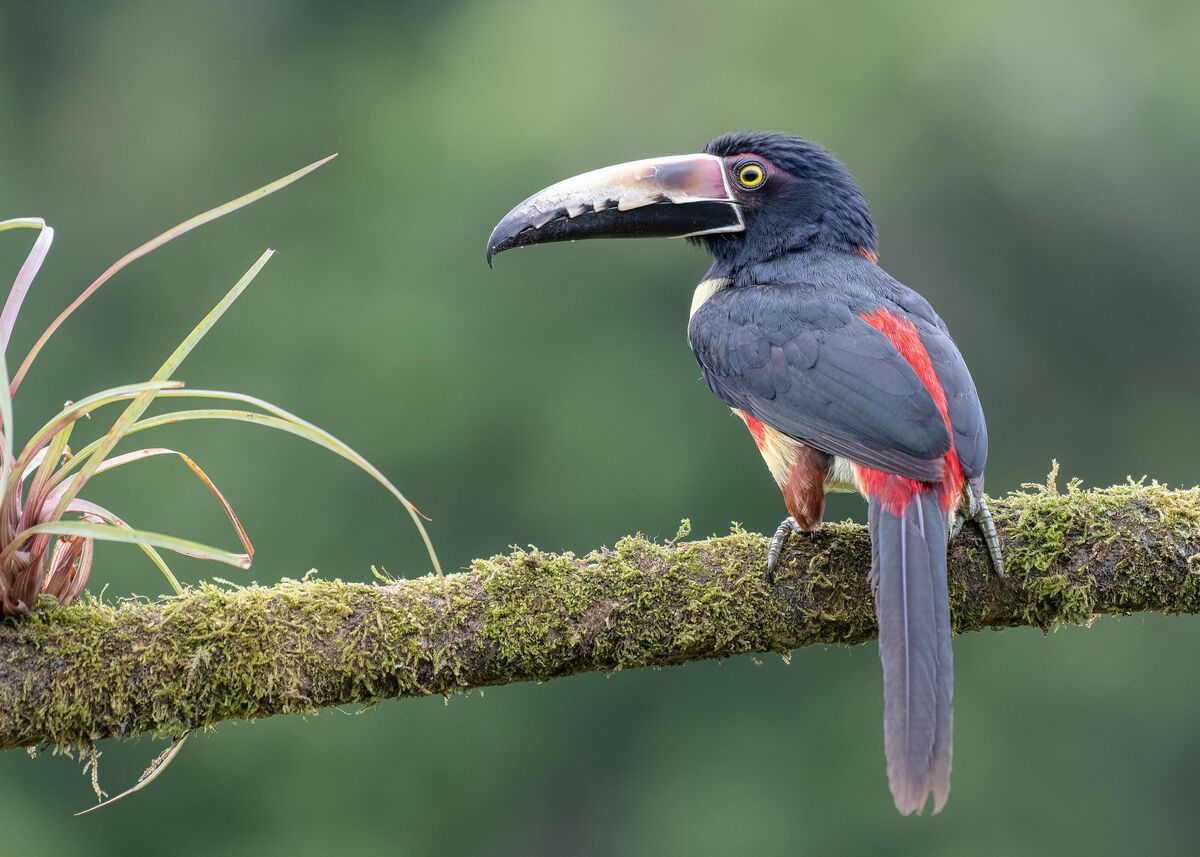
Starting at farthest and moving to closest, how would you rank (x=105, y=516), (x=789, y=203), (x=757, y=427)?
(x=789, y=203)
(x=757, y=427)
(x=105, y=516)

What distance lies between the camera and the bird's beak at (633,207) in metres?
4.07

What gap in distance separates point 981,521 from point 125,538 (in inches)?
61.9

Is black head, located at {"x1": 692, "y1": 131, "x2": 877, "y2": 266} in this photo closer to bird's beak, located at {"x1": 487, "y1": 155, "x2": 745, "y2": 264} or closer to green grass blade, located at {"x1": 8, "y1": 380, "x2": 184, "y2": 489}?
bird's beak, located at {"x1": 487, "y1": 155, "x2": 745, "y2": 264}

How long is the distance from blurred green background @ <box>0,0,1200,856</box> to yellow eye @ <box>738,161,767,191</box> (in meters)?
6.52

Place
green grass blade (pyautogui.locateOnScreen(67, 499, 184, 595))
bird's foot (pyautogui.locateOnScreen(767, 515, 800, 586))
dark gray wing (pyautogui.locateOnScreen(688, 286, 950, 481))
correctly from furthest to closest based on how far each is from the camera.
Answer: dark gray wing (pyautogui.locateOnScreen(688, 286, 950, 481)), bird's foot (pyautogui.locateOnScreen(767, 515, 800, 586)), green grass blade (pyautogui.locateOnScreen(67, 499, 184, 595))

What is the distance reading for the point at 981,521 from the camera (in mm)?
3025

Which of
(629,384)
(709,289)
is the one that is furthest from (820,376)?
(629,384)

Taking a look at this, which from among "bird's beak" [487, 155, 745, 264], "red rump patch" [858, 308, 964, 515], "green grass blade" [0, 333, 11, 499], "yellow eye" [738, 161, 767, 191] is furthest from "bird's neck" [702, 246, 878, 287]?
"green grass blade" [0, 333, 11, 499]

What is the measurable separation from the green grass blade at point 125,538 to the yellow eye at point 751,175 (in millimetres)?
2040

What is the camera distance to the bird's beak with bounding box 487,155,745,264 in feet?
13.4

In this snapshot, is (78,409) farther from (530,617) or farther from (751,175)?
(751,175)

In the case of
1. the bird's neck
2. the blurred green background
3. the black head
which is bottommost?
the blurred green background

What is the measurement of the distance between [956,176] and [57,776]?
7849 mm

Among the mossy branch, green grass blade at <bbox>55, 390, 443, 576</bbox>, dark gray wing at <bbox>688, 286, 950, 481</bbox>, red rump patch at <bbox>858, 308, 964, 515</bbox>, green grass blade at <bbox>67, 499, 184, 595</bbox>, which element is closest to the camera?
green grass blade at <bbox>55, 390, 443, 576</bbox>
